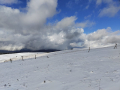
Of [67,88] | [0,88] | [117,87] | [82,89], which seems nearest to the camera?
[117,87]

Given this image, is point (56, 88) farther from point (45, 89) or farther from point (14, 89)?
point (14, 89)

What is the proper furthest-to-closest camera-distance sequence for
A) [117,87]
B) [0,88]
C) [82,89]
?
[0,88], [82,89], [117,87]

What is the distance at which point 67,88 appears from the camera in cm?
750

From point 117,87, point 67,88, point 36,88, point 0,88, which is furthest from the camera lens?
point 0,88

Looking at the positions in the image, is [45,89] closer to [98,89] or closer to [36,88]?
[36,88]

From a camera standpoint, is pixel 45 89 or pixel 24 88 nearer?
pixel 45 89

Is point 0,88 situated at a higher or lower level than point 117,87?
lower

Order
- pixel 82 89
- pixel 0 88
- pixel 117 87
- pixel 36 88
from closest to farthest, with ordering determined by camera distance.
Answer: pixel 117 87 < pixel 82 89 < pixel 36 88 < pixel 0 88

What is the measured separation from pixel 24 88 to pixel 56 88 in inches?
132

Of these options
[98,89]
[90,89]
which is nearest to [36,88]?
[90,89]

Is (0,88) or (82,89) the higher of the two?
(82,89)

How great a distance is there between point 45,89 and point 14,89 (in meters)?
3.37

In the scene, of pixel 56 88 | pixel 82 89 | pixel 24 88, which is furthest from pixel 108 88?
pixel 24 88

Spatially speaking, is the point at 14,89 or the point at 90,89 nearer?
the point at 90,89
